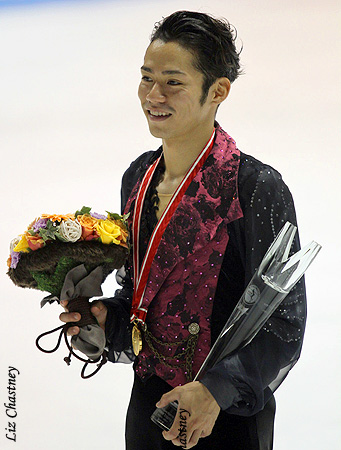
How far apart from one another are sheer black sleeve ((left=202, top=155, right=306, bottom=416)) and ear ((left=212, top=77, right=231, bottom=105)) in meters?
0.17

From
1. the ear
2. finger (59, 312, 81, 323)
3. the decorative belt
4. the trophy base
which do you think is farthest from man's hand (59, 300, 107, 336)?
the ear

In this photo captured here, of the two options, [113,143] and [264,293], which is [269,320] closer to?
[264,293]

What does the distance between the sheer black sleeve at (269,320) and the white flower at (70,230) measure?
37 centimetres

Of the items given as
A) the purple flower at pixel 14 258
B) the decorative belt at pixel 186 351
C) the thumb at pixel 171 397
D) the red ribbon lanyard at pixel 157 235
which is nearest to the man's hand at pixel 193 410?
the thumb at pixel 171 397

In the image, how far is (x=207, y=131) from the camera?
1941 mm

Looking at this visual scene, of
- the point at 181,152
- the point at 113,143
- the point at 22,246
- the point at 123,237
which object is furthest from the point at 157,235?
the point at 113,143

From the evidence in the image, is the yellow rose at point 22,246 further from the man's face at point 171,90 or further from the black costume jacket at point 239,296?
the man's face at point 171,90

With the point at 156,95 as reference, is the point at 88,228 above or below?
below

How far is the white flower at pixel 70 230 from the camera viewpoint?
1784 mm

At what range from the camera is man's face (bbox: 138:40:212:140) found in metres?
1.85

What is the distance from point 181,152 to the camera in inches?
77.1

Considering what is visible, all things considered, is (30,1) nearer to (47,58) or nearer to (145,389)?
(47,58)

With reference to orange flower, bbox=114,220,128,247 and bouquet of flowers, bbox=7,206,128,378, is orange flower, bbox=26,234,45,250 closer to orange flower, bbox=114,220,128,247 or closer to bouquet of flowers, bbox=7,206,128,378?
bouquet of flowers, bbox=7,206,128,378

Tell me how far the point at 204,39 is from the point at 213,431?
98 centimetres
